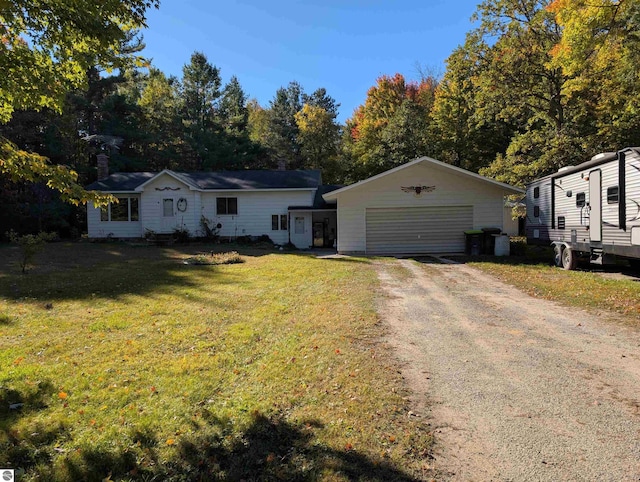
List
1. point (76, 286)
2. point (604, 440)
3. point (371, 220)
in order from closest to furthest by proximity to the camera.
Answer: point (604, 440) < point (76, 286) < point (371, 220)

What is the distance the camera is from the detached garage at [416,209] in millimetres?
18078

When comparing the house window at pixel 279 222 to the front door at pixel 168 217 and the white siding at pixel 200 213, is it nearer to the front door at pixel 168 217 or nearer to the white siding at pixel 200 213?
the white siding at pixel 200 213

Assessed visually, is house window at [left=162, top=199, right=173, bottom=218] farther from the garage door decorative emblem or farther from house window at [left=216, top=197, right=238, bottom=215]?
the garage door decorative emblem

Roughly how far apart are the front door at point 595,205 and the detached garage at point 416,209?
6653mm

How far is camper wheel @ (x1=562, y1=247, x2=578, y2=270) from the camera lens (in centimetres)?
1241

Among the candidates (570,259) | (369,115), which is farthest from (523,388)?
(369,115)

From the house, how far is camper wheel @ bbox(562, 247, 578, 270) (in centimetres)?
1303

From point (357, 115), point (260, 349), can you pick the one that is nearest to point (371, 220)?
point (260, 349)

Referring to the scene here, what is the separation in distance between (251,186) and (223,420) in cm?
2146

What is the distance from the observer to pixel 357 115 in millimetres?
42562

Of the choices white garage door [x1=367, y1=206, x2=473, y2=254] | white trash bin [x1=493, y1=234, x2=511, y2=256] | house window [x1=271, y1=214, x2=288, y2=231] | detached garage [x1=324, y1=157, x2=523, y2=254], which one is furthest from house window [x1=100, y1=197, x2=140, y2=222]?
white trash bin [x1=493, y1=234, x2=511, y2=256]

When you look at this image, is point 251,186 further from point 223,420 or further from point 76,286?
point 223,420

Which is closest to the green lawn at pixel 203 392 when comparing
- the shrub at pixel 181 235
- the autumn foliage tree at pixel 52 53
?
the autumn foliage tree at pixel 52 53

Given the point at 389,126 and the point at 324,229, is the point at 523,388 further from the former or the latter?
the point at 389,126
